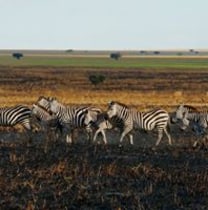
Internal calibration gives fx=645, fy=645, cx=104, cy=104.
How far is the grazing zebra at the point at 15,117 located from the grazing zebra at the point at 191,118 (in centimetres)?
526

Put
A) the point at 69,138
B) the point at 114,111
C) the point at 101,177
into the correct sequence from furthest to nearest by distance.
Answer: the point at 114,111 → the point at 69,138 → the point at 101,177

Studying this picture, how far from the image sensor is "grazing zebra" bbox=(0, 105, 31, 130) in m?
21.9

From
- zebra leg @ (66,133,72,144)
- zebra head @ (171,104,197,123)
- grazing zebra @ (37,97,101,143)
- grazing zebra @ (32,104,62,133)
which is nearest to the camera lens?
zebra leg @ (66,133,72,144)

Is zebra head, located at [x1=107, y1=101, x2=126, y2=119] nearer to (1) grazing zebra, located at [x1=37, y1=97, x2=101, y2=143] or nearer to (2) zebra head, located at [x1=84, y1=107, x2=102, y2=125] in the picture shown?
(2) zebra head, located at [x1=84, y1=107, x2=102, y2=125]

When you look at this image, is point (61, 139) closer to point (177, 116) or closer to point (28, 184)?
point (177, 116)

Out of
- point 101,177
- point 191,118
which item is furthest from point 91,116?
point 101,177

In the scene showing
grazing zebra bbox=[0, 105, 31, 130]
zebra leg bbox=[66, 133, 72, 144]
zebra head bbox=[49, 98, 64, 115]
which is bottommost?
zebra leg bbox=[66, 133, 72, 144]

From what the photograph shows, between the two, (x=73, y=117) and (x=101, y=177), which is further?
(x=73, y=117)

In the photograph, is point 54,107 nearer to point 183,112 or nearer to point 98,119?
point 98,119

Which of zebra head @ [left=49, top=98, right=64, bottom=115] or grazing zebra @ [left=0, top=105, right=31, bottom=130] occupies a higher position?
zebra head @ [left=49, top=98, right=64, bottom=115]

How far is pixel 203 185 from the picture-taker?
12727mm

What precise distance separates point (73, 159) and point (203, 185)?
156 inches

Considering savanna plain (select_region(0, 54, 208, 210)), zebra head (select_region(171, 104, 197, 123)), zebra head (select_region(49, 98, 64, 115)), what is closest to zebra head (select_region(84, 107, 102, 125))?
savanna plain (select_region(0, 54, 208, 210))

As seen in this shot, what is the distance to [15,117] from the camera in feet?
71.9
